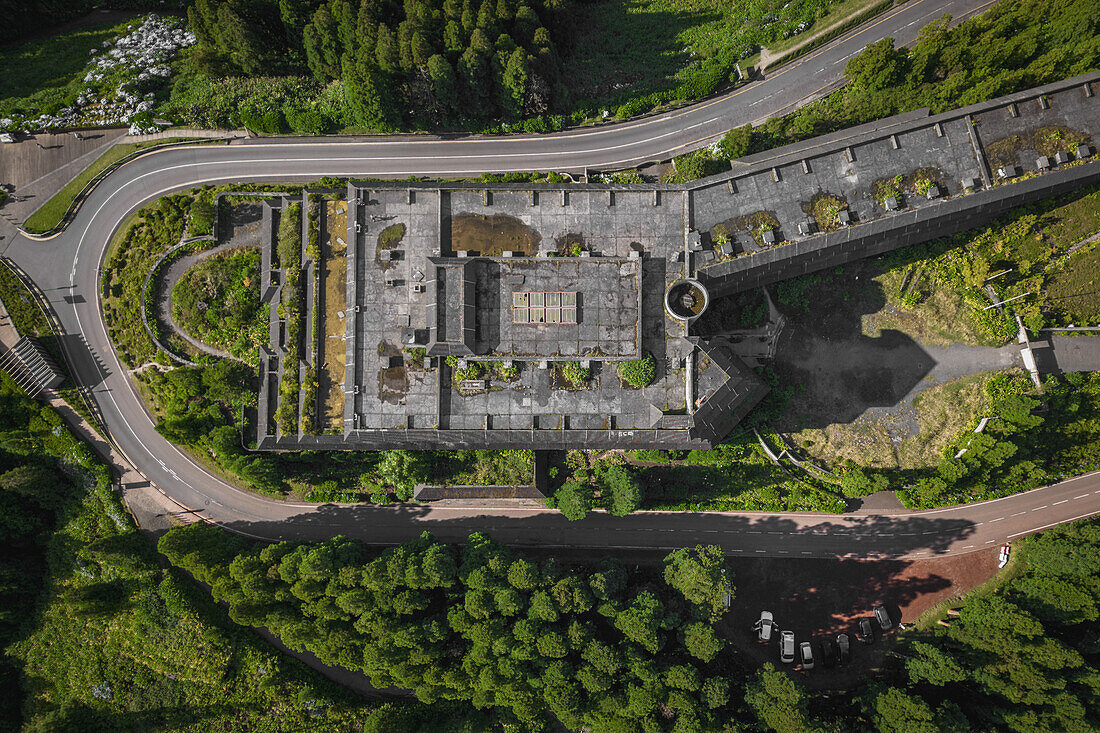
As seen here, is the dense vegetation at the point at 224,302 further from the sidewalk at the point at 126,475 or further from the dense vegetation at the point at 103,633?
the dense vegetation at the point at 103,633

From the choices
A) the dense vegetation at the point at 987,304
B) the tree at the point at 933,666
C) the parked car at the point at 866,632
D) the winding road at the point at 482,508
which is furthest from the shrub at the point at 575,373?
the tree at the point at 933,666

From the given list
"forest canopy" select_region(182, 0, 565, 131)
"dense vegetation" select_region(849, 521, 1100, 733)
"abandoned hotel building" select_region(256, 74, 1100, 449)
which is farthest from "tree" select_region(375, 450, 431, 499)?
"dense vegetation" select_region(849, 521, 1100, 733)

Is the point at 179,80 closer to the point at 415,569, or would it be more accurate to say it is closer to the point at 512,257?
the point at 512,257

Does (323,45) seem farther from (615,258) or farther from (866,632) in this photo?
(866,632)

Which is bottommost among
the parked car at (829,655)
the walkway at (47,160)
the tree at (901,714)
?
the tree at (901,714)

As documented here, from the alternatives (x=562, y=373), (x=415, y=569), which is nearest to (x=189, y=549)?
(x=415, y=569)

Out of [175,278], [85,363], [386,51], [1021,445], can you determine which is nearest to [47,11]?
[175,278]

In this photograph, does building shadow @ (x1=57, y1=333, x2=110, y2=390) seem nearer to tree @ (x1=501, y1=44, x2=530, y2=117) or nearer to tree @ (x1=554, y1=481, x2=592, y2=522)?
tree @ (x1=554, y1=481, x2=592, y2=522)
